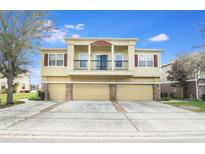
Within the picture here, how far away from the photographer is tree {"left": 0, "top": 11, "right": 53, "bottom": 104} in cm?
1535

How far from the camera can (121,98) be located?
20281 mm

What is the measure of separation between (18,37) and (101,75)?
25.6 ft

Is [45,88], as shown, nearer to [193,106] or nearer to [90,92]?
[90,92]

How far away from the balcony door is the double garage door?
5.75 feet

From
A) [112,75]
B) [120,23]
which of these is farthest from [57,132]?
[112,75]

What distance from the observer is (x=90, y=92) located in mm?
20281

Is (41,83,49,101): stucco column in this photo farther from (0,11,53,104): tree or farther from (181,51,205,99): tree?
(181,51,205,99): tree

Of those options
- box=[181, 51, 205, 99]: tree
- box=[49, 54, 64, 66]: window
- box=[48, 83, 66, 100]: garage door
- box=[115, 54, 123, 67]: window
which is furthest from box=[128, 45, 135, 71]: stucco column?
box=[48, 83, 66, 100]: garage door

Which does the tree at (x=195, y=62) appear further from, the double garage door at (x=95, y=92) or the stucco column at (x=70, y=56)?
the stucco column at (x=70, y=56)

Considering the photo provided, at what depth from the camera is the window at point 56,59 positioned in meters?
20.4

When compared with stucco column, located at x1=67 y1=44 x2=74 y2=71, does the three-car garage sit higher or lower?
lower

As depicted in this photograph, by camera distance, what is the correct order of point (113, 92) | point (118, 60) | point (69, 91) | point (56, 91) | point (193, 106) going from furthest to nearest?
point (118, 60)
point (56, 91)
point (113, 92)
point (69, 91)
point (193, 106)

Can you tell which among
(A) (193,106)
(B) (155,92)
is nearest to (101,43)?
(B) (155,92)

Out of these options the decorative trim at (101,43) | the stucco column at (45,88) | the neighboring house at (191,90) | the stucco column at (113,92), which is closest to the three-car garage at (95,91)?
the stucco column at (113,92)
